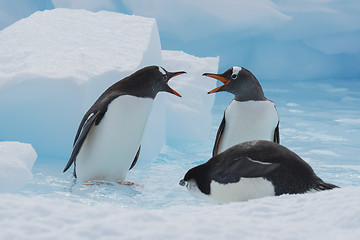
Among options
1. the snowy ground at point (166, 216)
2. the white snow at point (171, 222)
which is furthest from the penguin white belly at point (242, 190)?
the white snow at point (171, 222)

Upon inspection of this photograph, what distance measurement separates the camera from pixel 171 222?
1.18 m

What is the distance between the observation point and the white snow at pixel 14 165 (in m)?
2.54

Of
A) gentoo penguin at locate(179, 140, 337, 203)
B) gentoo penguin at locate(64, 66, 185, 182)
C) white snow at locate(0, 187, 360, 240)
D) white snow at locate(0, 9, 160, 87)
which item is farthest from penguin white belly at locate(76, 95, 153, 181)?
white snow at locate(0, 187, 360, 240)

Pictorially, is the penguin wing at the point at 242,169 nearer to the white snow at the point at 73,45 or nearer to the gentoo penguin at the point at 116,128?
the gentoo penguin at the point at 116,128

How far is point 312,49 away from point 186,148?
8879mm

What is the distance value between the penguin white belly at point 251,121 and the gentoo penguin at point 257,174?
0.95 m

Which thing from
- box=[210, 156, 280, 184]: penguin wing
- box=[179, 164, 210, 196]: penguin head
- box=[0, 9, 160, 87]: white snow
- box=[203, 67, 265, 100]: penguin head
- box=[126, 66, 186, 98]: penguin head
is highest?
box=[0, 9, 160, 87]: white snow

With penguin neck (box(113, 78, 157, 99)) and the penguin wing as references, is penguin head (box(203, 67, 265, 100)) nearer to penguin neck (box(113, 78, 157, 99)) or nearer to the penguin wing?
penguin neck (box(113, 78, 157, 99))

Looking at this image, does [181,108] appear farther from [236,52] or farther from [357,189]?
[236,52]

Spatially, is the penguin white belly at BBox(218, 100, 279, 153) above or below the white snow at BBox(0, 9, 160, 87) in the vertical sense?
below

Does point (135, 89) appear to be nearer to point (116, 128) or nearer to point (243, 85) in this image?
point (116, 128)

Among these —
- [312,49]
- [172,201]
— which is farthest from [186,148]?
[312,49]

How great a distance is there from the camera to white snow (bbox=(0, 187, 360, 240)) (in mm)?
1089

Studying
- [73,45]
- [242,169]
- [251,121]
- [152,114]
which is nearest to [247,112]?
[251,121]
